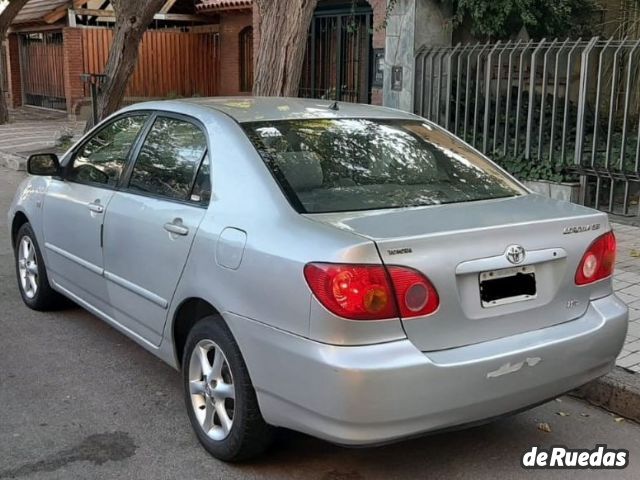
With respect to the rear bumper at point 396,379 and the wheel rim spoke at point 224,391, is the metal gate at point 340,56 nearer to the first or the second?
the wheel rim spoke at point 224,391

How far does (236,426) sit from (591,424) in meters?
1.93

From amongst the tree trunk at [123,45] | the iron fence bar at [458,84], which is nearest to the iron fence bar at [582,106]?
the iron fence bar at [458,84]

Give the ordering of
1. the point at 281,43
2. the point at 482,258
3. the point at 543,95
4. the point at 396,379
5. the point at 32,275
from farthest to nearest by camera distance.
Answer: the point at 543,95
the point at 281,43
the point at 32,275
the point at 482,258
the point at 396,379

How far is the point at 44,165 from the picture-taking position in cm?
523

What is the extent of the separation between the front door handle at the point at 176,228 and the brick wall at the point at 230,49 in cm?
1861

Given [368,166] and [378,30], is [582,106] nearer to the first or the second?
→ [378,30]

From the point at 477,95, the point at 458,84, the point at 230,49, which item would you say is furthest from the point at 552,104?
the point at 230,49

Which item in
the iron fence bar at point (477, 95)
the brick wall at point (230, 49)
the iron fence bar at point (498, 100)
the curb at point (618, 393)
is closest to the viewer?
the curb at point (618, 393)

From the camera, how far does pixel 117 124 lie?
16.2ft

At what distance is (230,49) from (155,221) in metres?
19.5

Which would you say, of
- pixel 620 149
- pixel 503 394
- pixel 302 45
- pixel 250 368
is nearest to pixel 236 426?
pixel 250 368

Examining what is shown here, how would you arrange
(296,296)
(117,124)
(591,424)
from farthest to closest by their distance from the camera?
(117,124) < (591,424) < (296,296)

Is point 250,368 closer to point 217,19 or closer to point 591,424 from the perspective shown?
point 591,424

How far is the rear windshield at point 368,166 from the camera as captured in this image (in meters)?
3.56
